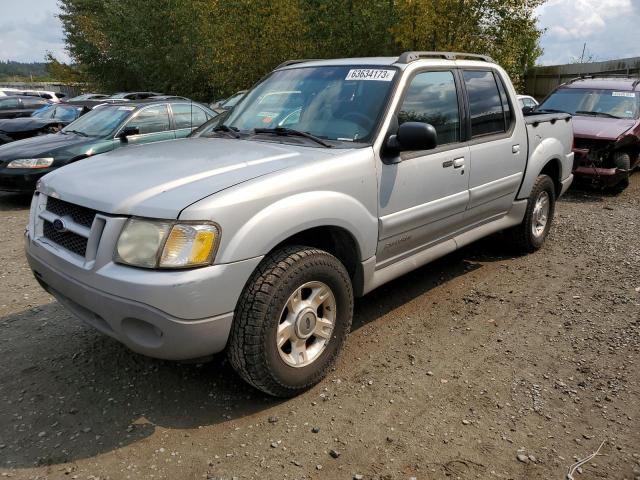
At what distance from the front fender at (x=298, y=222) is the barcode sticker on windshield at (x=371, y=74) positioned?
1.00 m

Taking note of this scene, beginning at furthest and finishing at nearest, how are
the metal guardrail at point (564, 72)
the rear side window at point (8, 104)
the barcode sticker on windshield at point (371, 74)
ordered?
1. the rear side window at point (8, 104)
2. the metal guardrail at point (564, 72)
3. the barcode sticker on windshield at point (371, 74)

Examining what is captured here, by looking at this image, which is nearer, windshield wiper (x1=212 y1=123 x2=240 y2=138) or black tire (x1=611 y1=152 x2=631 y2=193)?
windshield wiper (x1=212 y1=123 x2=240 y2=138)

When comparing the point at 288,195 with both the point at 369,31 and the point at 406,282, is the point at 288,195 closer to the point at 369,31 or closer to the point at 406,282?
the point at 406,282

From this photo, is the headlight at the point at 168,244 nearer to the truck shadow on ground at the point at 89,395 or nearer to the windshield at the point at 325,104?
the truck shadow on ground at the point at 89,395

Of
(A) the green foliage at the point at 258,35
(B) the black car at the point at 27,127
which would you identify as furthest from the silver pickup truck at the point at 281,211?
(A) the green foliage at the point at 258,35

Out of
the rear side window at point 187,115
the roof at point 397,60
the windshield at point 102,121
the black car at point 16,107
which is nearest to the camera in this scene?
the roof at point 397,60

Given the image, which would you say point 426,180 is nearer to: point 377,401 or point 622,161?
point 377,401

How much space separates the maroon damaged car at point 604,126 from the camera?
837 cm

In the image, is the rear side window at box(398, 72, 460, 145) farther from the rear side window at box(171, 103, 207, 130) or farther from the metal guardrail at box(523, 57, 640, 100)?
the metal guardrail at box(523, 57, 640, 100)

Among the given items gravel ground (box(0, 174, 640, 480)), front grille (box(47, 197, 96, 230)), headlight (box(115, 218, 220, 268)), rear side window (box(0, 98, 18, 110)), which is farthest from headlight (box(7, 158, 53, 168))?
rear side window (box(0, 98, 18, 110))

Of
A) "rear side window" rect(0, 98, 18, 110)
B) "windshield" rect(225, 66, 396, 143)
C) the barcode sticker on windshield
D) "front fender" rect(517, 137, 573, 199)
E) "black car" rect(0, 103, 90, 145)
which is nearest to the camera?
"windshield" rect(225, 66, 396, 143)

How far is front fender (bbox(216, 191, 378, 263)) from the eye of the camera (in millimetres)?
2521

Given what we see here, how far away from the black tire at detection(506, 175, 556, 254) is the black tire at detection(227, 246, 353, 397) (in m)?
2.90

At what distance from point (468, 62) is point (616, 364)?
101 inches
